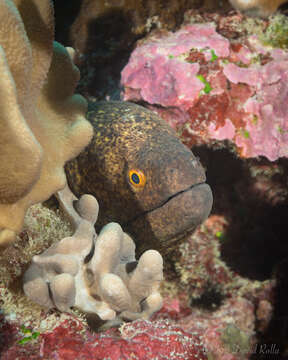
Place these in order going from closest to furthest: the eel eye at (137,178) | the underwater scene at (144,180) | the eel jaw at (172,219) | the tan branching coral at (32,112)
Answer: the tan branching coral at (32,112) < the underwater scene at (144,180) < the eel jaw at (172,219) < the eel eye at (137,178)

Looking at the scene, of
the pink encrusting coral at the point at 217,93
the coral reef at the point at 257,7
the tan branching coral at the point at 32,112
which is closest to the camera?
the tan branching coral at the point at 32,112

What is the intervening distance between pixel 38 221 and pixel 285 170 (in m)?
3.18

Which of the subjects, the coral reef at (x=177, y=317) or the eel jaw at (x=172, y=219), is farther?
the eel jaw at (x=172, y=219)

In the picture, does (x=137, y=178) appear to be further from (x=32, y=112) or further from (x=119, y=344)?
(x=119, y=344)

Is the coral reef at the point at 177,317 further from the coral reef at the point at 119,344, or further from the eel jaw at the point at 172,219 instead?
the eel jaw at the point at 172,219

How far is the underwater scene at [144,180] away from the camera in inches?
68.7

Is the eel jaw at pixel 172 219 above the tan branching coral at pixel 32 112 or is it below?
below

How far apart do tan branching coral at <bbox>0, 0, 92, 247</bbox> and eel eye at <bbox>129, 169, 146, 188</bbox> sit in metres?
0.73

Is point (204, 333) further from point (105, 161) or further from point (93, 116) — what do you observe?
point (93, 116)

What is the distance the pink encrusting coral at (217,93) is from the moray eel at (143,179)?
68 cm

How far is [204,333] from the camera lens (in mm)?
3625

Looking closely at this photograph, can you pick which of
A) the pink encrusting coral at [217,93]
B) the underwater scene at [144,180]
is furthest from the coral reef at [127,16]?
the pink encrusting coral at [217,93]

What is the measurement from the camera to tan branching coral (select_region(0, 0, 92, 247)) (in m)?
1.47

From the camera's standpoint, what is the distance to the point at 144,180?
281 cm
